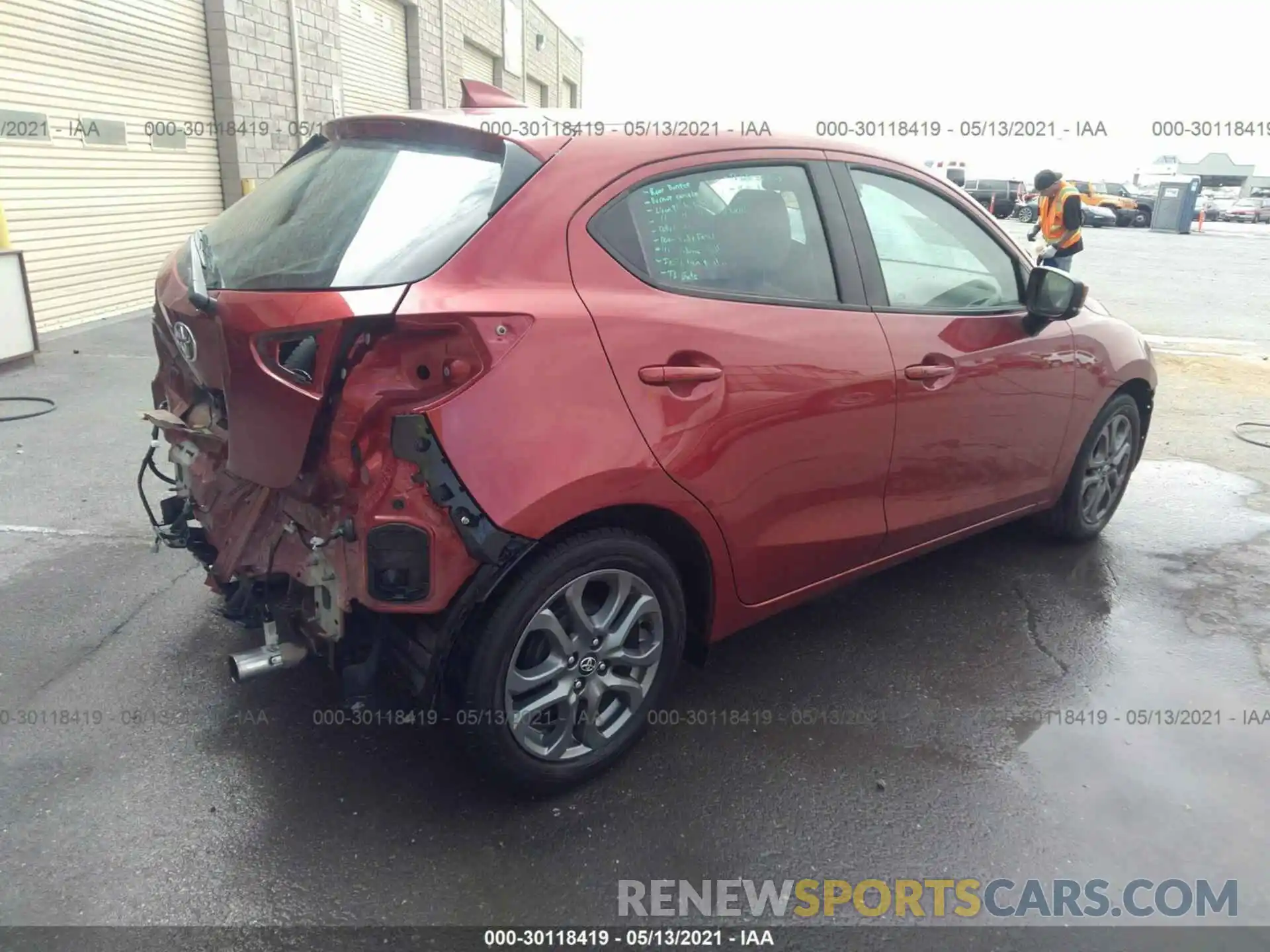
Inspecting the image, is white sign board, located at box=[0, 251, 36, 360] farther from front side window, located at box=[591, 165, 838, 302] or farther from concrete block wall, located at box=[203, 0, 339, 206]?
front side window, located at box=[591, 165, 838, 302]

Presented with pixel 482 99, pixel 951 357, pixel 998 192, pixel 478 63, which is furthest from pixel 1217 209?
pixel 482 99

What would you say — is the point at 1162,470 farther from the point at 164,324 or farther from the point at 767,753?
the point at 164,324

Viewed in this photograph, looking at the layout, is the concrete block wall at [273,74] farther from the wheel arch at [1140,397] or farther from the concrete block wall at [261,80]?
the wheel arch at [1140,397]

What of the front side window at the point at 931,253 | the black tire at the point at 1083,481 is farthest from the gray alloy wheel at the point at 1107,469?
the front side window at the point at 931,253

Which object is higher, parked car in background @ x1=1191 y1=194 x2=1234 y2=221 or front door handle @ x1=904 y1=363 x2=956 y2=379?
parked car in background @ x1=1191 y1=194 x2=1234 y2=221

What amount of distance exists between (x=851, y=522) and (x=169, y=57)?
9.98 m

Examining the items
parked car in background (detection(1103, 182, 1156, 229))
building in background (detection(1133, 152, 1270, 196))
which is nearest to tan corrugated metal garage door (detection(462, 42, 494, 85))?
parked car in background (detection(1103, 182, 1156, 229))

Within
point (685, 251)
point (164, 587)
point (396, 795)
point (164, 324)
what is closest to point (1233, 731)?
point (685, 251)

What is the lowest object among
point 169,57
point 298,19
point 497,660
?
point 497,660

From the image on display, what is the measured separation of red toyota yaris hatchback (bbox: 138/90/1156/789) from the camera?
2.17 metres

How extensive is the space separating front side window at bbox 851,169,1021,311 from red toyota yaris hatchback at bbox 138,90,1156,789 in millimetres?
22

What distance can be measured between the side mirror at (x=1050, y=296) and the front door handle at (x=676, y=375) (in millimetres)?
1679

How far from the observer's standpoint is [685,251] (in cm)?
264

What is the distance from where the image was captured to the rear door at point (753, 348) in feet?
8.08
